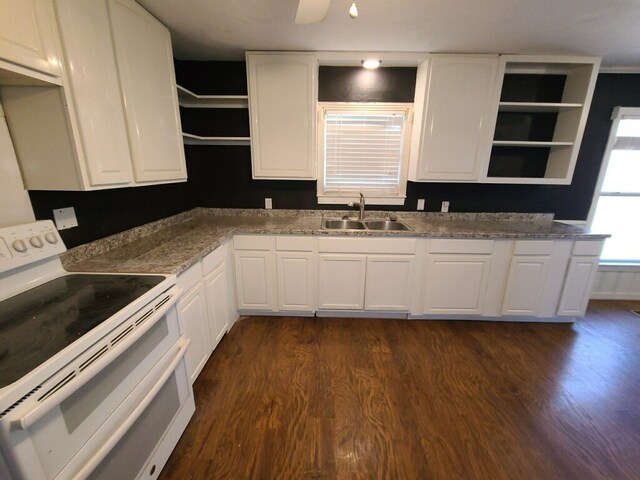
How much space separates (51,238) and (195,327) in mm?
879

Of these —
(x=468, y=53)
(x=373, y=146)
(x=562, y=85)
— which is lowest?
(x=373, y=146)

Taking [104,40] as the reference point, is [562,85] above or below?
above

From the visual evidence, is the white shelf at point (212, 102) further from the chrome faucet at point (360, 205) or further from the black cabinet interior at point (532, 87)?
the black cabinet interior at point (532, 87)

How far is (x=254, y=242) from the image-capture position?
2.37 metres

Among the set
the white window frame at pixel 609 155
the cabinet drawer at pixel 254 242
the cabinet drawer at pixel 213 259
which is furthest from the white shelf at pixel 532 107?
the cabinet drawer at pixel 213 259

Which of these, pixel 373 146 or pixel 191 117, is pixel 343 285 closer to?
pixel 373 146

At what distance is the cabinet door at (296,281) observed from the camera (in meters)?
2.42

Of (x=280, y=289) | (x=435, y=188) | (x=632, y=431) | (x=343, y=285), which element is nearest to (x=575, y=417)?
(x=632, y=431)

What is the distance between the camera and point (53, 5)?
43.6 inches

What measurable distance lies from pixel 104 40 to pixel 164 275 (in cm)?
127

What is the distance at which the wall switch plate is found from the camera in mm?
1439

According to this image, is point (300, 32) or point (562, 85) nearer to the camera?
point (300, 32)

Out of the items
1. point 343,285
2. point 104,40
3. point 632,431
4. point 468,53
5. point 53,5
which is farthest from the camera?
point 343,285

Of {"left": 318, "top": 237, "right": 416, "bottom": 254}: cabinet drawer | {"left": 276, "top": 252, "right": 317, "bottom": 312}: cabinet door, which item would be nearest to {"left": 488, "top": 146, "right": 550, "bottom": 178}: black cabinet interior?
{"left": 318, "top": 237, "right": 416, "bottom": 254}: cabinet drawer
